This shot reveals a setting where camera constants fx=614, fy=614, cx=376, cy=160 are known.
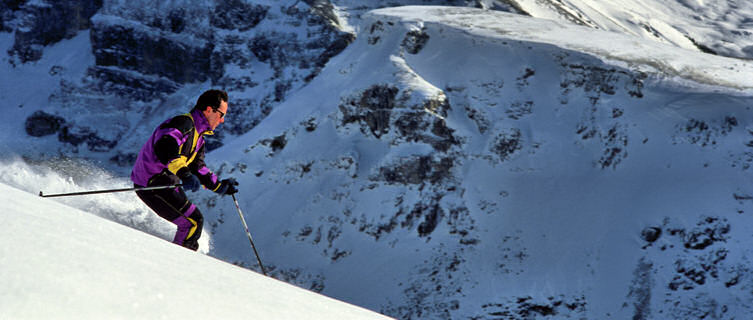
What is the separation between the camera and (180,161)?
24.3ft

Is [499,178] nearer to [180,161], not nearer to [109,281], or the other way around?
[180,161]

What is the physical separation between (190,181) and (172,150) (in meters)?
0.57

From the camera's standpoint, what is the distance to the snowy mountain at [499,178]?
21172 millimetres

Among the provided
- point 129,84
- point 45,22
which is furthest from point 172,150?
point 45,22

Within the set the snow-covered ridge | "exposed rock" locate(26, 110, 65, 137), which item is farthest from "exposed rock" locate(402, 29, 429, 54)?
"exposed rock" locate(26, 110, 65, 137)

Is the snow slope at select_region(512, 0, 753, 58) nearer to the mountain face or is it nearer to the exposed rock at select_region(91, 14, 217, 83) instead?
the mountain face

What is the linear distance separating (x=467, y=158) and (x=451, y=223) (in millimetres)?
3251

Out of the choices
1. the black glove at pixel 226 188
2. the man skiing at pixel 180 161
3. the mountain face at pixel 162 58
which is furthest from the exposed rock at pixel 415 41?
the mountain face at pixel 162 58

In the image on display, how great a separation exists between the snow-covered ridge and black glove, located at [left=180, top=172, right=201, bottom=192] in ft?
77.4

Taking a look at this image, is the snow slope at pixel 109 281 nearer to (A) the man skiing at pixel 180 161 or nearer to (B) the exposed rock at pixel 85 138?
(A) the man skiing at pixel 180 161

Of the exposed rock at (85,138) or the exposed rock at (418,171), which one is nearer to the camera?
the exposed rock at (418,171)

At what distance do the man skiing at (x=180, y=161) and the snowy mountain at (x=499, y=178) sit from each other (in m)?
9.38

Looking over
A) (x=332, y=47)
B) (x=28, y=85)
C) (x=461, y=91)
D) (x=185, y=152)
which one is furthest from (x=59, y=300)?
(x=28, y=85)

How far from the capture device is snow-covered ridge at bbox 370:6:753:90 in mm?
26375
